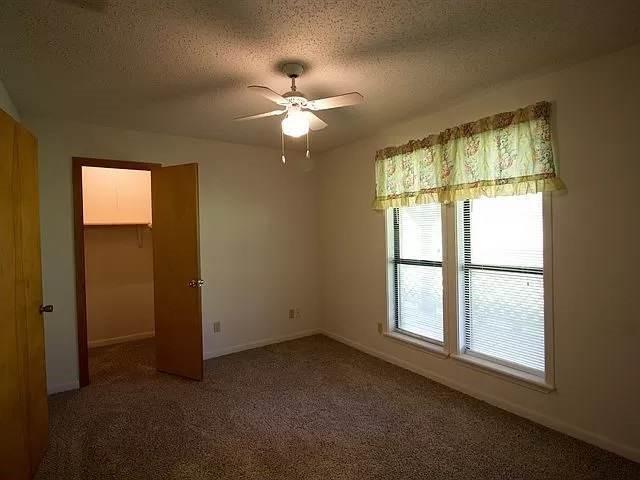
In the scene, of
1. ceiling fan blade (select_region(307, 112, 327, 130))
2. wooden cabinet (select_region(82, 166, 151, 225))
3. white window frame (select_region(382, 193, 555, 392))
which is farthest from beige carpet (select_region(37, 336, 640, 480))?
ceiling fan blade (select_region(307, 112, 327, 130))

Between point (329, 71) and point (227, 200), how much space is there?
2236 millimetres

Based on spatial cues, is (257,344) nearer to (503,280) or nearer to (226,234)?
(226,234)

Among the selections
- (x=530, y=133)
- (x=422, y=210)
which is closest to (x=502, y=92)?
(x=530, y=133)

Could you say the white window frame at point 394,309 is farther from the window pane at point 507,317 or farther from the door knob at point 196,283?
the door knob at point 196,283

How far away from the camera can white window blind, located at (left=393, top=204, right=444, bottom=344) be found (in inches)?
131

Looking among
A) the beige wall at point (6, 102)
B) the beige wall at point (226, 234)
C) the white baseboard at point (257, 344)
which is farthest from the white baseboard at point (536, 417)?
the beige wall at point (6, 102)

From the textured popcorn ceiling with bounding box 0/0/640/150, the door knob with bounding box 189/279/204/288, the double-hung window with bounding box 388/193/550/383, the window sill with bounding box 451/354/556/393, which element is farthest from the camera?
the door knob with bounding box 189/279/204/288

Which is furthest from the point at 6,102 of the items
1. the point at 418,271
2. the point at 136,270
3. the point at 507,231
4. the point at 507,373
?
the point at 507,373

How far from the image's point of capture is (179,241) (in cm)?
341

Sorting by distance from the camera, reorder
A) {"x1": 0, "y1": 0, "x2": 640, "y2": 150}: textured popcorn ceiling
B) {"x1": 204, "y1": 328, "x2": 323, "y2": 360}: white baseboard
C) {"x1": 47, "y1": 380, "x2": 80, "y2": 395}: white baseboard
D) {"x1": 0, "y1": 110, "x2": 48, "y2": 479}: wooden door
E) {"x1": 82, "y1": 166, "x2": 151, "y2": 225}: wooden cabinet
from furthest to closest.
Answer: {"x1": 82, "y1": 166, "x2": 151, "y2": 225}: wooden cabinet, {"x1": 204, "y1": 328, "x2": 323, "y2": 360}: white baseboard, {"x1": 47, "y1": 380, "x2": 80, "y2": 395}: white baseboard, {"x1": 0, "y1": 110, "x2": 48, "y2": 479}: wooden door, {"x1": 0, "y1": 0, "x2": 640, "y2": 150}: textured popcorn ceiling

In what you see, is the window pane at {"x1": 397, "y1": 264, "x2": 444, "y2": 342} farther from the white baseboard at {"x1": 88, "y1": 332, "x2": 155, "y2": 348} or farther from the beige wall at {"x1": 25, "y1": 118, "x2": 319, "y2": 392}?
the white baseboard at {"x1": 88, "y1": 332, "x2": 155, "y2": 348}

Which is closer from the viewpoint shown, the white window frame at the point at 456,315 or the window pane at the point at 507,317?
the white window frame at the point at 456,315

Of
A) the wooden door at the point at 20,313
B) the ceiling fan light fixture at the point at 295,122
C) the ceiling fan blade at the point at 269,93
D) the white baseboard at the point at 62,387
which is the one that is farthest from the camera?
the white baseboard at the point at 62,387

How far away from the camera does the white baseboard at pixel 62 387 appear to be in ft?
10.3
